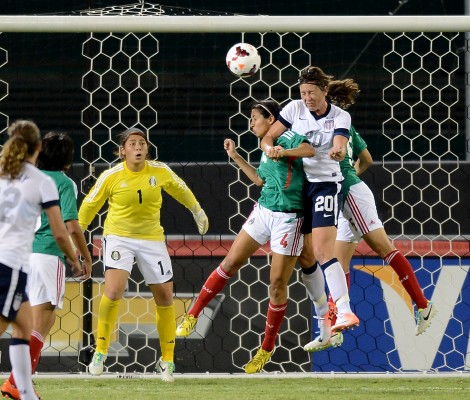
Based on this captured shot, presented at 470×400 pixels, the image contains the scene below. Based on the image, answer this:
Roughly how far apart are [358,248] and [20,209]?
11.9 feet

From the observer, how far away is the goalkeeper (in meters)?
7.33

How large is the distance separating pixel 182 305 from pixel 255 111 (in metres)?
1.63

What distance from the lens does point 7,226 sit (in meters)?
5.13

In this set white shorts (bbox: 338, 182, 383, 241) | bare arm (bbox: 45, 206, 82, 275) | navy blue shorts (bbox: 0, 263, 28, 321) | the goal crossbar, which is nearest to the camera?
navy blue shorts (bbox: 0, 263, 28, 321)

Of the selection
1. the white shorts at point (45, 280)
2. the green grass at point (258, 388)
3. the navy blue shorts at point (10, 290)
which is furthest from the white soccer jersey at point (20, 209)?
the green grass at point (258, 388)

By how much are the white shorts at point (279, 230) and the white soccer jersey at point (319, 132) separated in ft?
1.10

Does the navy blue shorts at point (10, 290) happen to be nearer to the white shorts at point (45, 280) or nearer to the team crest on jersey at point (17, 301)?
the team crest on jersey at point (17, 301)

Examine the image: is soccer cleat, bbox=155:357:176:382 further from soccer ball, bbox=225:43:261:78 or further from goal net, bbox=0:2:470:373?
soccer ball, bbox=225:43:261:78

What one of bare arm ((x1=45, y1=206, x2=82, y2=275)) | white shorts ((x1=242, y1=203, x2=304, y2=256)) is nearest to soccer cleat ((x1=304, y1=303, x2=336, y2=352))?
white shorts ((x1=242, y1=203, x2=304, y2=256))

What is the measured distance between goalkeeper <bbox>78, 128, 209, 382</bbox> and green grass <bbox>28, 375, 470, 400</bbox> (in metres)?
0.27

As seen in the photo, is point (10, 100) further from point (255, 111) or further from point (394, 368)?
point (394, 368)

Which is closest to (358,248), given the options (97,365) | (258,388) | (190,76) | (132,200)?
(258,388)

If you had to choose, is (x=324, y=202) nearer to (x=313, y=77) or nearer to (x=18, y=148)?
(x=313, y=77)

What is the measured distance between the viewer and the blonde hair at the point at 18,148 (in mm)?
5141
